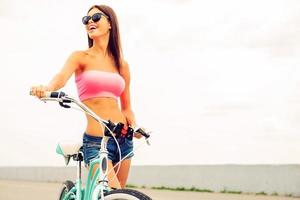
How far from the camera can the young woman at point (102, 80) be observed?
4.57 metres

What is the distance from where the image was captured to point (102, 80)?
4.77 meters

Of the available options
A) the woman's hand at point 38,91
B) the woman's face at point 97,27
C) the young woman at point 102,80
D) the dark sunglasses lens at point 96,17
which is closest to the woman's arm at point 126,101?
the young woman at point 102,80

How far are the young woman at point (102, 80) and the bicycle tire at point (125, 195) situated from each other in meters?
0.50

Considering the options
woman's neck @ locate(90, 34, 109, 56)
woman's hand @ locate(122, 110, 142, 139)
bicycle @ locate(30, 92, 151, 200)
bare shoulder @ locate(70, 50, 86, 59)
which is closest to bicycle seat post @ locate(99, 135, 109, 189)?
bicycle @ locate(30, 92, 151, 200)

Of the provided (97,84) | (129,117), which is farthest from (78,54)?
(129,117)

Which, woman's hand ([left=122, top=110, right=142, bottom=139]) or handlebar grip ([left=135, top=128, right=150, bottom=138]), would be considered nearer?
handlebar grip ([left=135, top=128, right=150, bottom=138])

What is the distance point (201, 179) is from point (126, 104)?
1324cm

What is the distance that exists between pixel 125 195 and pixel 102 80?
4.30 feet

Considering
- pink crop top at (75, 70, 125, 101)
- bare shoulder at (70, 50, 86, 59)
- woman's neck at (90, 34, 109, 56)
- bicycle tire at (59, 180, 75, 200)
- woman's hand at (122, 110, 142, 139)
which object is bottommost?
bicycle tire at (59, 180, 75, 200)

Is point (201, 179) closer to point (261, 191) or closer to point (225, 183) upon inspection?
point (225, 183)

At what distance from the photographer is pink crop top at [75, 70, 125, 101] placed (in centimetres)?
475

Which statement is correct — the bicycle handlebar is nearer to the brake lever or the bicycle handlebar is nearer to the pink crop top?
the brake lever

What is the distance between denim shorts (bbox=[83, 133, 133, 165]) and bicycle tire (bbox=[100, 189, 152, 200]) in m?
0.64

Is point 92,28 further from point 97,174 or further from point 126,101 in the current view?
point 97,174
